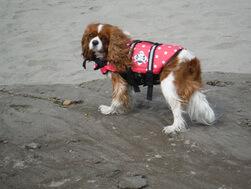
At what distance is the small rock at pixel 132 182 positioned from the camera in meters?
2.50

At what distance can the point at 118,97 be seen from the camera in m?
4.04

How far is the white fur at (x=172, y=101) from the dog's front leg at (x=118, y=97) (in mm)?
663

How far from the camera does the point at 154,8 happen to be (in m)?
9.54

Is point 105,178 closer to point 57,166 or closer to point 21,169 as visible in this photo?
point 57,166

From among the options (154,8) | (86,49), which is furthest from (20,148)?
(154,8)

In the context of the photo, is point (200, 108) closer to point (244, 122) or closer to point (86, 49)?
point (244, 122)

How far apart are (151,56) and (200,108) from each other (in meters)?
0.90

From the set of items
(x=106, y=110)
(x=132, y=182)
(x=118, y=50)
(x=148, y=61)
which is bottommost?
(x=132, y=182)

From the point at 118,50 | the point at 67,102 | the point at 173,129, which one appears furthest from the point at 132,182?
the point at 67,102

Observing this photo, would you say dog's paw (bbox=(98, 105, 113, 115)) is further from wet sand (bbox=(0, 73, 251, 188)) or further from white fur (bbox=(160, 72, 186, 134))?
white fur (bbox=(160, 72, 186, 134))

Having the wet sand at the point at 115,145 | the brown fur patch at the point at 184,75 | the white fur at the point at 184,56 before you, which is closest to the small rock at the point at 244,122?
the wet sand at the point at 115,145

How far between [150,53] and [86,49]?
909 millimetres

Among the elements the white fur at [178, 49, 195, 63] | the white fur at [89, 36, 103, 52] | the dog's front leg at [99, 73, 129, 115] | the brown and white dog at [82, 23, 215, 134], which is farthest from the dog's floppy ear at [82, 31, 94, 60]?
the white fur at [178, 49, 195, 63]

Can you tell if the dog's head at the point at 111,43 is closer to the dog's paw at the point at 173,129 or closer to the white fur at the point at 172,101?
the white fur at the point at 172,101
